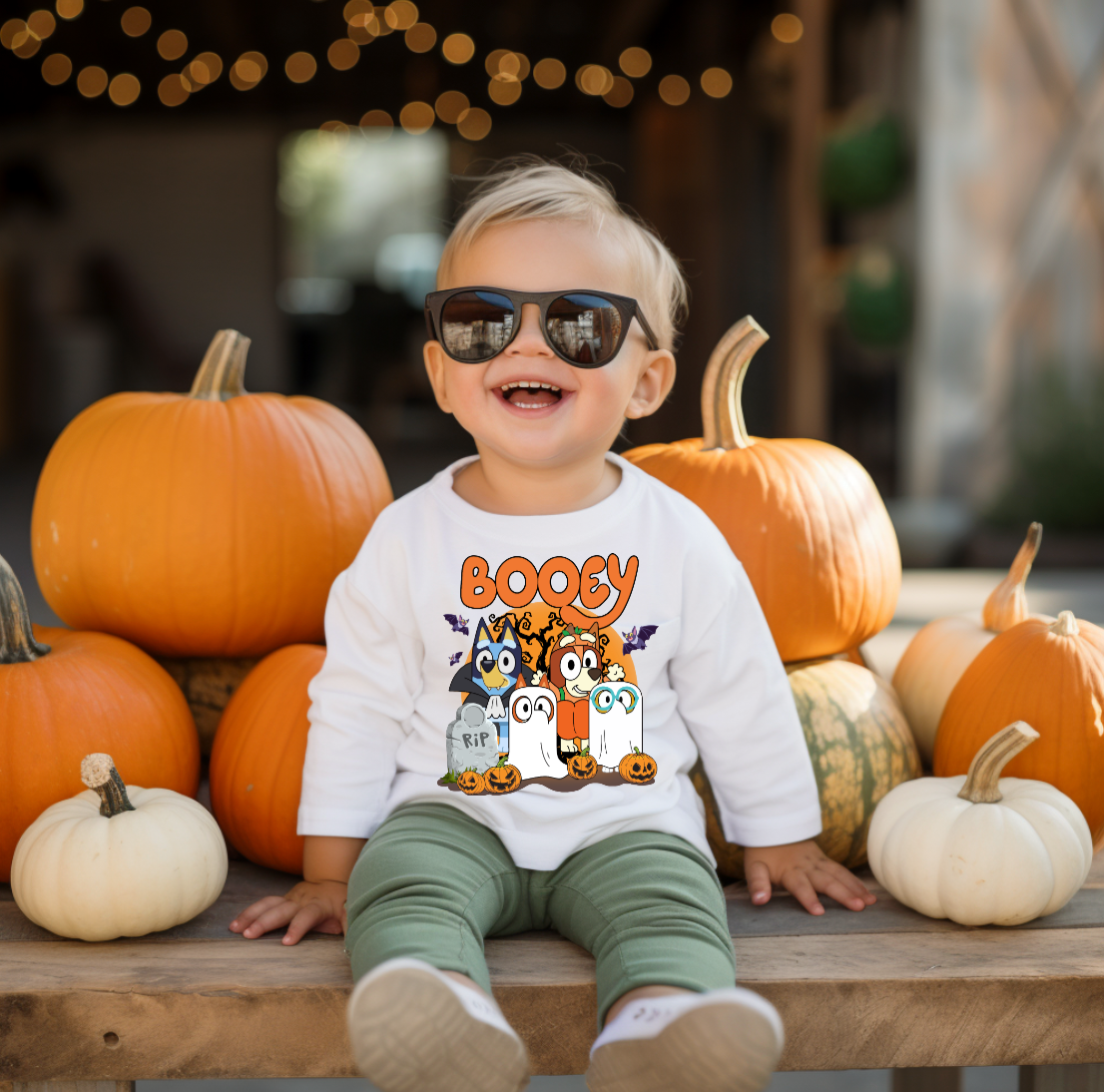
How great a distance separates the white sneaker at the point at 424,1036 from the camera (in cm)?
97

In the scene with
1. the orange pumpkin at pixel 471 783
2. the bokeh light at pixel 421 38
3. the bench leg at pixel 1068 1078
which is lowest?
the bench leg at pixel 1068 1078

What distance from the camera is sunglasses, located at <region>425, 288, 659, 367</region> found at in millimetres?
1270

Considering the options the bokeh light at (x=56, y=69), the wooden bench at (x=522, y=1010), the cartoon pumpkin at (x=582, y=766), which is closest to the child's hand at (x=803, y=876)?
the wooden bench at (x=522, y=1010)

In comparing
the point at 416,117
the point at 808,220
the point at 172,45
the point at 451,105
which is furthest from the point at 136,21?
the point at 808,220

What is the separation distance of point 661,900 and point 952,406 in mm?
4364

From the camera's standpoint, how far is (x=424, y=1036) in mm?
976

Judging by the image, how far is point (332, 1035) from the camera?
1.14 m

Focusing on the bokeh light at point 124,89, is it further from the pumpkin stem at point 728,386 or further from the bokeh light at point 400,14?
the pumpkin stem at point 728,386

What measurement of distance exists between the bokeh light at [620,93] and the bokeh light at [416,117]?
5.79 feet

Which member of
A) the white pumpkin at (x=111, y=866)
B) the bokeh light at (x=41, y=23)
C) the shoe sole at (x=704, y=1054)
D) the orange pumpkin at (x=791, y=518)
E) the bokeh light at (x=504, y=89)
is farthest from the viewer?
the bokeh light at (x=504, y=89)

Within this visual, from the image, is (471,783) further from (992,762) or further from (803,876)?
(992,762)

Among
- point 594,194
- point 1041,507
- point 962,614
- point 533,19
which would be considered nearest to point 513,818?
point 594,194

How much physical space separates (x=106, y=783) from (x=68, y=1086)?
11.6 inches

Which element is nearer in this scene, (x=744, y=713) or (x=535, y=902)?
(x=535, y=902)
